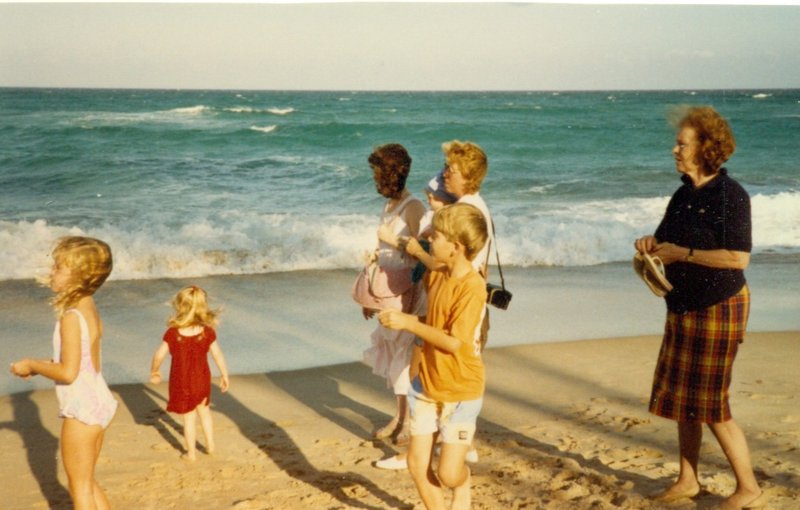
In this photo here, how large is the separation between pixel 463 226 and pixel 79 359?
4.66 feet

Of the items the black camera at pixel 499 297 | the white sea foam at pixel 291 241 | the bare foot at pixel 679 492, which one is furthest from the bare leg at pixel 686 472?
the white sea foam at pixel 291 241

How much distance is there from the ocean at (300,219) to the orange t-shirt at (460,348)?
49.2 inches

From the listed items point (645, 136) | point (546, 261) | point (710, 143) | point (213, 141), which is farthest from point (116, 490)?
point (645, 136)

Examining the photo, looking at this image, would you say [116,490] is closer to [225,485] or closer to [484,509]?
[225,485]

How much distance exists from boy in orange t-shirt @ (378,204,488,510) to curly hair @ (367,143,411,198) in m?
1.11

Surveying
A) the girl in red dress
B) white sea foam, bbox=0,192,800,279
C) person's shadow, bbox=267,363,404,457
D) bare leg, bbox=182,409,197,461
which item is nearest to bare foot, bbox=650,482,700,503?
person's shadow, bbox=267,363,404,457

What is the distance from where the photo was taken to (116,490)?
393 centimetres

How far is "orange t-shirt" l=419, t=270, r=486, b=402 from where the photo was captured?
3057 mm

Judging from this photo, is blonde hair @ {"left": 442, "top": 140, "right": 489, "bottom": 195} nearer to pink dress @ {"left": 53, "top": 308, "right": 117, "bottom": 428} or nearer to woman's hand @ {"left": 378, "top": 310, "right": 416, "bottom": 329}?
woman's hand @ {"left": 378, "top": 310, "right": 416, "bottom": 329}

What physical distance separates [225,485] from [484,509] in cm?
122

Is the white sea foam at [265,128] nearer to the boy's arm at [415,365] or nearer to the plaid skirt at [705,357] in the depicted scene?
the boy's arm at [415,365]

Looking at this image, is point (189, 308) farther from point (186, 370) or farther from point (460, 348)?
point (460, 348)

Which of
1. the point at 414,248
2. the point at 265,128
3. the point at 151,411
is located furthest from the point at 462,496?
the point at 265,128

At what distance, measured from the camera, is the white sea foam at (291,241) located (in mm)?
10438
